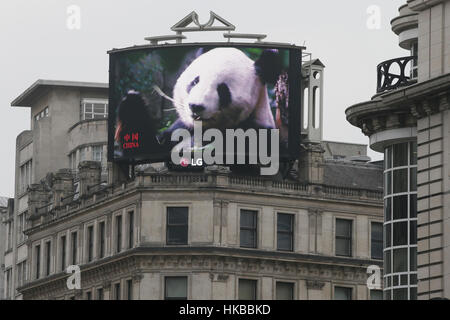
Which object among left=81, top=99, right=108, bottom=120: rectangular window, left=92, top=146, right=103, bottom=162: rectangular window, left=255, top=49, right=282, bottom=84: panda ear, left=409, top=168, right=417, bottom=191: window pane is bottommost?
left=409, top=168, right=417, bottom=191: window pane

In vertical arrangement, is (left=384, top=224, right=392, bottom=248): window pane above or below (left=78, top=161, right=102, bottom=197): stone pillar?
below

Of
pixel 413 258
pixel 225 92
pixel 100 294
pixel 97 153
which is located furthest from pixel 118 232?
→ pixel 413 258

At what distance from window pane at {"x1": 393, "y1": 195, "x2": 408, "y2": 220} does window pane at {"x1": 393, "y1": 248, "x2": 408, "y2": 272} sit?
44.4 inches

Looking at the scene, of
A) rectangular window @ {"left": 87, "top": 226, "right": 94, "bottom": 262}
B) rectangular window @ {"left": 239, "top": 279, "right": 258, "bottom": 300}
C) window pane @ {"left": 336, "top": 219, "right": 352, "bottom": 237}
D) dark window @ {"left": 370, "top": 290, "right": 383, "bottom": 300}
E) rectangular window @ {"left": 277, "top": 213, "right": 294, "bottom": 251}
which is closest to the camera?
rectangular window @ {"left": 239, "top": 279, "right": 258, "bottom": 300}

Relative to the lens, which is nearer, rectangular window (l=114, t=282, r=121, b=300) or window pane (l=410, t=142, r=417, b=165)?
window pane (l=410, t=142, r=417, b=165)

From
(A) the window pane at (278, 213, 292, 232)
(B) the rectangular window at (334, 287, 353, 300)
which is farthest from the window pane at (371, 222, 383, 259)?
(A) the window pane at (278, 213, 292, 232)

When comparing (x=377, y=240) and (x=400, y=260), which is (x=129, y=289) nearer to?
(x=377, y=240)

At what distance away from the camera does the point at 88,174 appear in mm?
115125

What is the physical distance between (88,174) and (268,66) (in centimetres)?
1461

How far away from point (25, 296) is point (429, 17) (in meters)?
71.0

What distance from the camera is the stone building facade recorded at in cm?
10369

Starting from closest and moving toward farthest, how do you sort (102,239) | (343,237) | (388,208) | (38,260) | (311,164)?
(388,208) < (343,237) < (311,164) < (102,239) < (38,260)

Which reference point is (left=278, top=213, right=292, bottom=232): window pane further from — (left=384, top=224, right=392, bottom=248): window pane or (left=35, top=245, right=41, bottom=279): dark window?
(left=384, top=224, right=392, bottom=248): window pane

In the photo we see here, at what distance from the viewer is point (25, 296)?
123 meters
